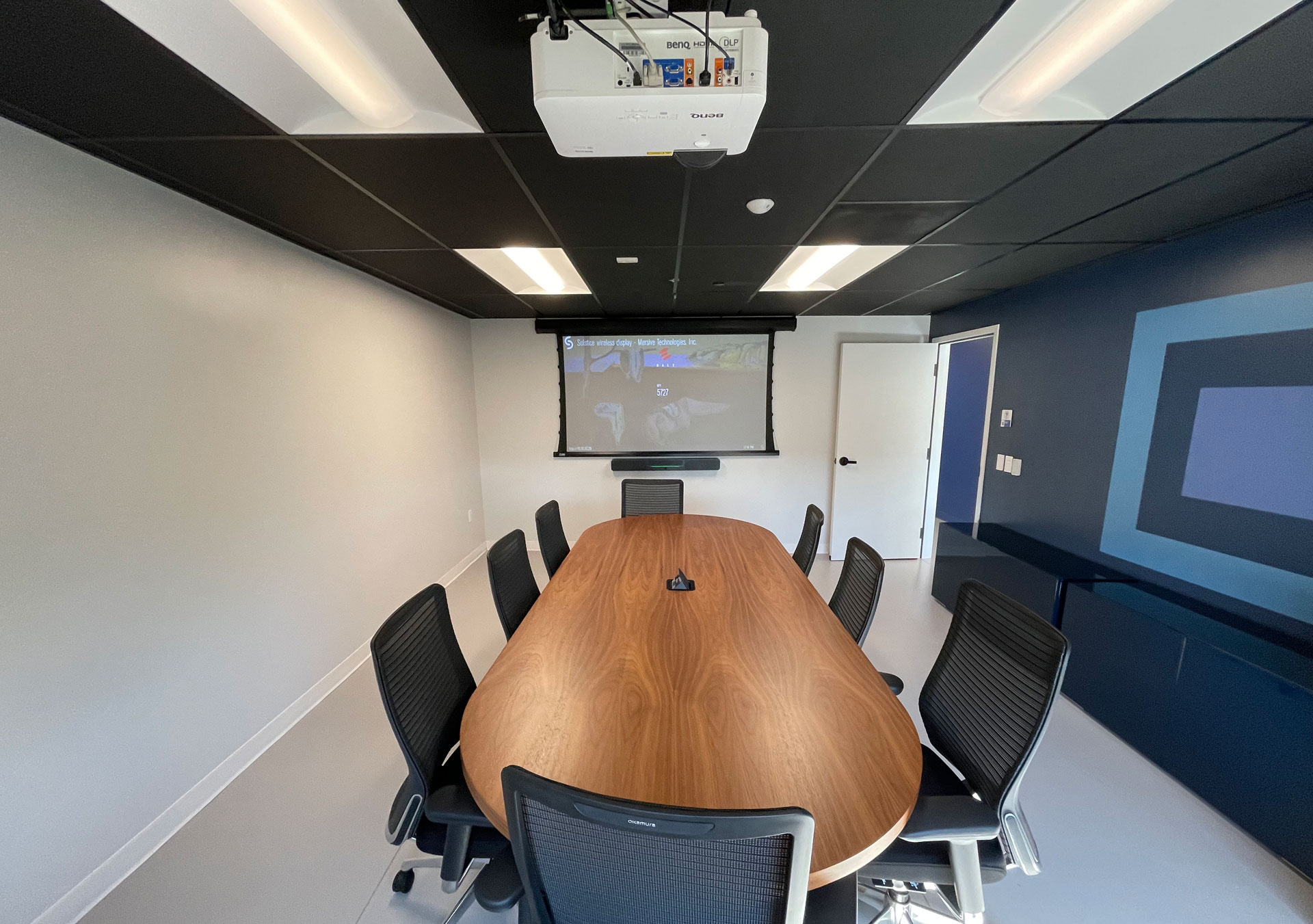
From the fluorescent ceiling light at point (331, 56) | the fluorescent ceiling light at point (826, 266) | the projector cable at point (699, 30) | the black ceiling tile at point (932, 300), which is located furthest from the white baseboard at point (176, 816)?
the black ceiling tile at point (932, 300)

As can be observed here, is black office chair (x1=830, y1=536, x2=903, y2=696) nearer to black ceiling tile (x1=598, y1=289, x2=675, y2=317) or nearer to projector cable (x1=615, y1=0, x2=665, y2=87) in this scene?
projector cable (x1=615, y1=0, x2=665, y2=87)

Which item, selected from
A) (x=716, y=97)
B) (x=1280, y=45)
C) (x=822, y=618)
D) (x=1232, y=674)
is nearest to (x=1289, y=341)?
(x=1232, y=674)

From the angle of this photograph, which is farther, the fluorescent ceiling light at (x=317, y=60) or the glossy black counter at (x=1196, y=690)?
the glossy black counter at (x=1196, y=690)

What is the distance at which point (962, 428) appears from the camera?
15.6 ft

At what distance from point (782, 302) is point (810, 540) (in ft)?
7.25

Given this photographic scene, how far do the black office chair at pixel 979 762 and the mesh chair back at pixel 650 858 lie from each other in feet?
1.78

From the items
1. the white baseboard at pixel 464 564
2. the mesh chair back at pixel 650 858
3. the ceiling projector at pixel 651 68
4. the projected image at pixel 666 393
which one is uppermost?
the ceiling projector at pixel 651 68

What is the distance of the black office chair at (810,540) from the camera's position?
2.46m

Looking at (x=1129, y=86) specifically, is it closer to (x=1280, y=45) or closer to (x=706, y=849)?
(x=1280, y=45)

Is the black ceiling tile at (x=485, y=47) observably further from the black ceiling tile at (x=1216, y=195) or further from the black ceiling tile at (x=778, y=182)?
the black ceiling tile at (x=1216, y=195)

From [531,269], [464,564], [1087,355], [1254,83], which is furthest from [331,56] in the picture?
[464,564]

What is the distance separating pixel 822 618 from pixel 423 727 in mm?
1470

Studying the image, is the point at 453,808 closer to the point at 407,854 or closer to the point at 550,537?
the point at 407,854

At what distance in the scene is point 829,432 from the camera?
180 inches
